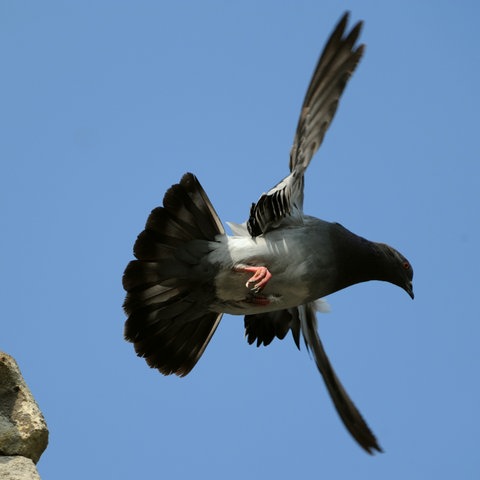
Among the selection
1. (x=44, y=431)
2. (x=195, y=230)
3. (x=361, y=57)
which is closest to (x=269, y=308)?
(x=195, y=230)

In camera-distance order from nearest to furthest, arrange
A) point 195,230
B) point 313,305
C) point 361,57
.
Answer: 1. point 361,57
2. point 195,230
3. point 313,305

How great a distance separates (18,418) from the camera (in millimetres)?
5535

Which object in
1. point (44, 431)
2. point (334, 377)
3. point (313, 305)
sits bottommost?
point (44, 431)

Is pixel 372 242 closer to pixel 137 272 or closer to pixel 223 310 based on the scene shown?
pixel 223 310

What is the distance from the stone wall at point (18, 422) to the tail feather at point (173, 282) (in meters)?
2.94

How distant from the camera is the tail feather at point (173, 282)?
8359mm

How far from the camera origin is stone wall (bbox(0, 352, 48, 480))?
545 cm

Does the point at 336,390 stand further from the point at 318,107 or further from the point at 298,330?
the point at 318,107

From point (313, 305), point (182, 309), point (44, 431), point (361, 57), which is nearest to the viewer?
point (44, 431)

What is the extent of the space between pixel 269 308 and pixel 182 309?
0.85 m

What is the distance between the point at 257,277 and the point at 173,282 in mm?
822

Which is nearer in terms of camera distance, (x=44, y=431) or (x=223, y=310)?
(x=44, y=431)

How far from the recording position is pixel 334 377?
9.13 meters

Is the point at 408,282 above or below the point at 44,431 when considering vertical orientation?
above
